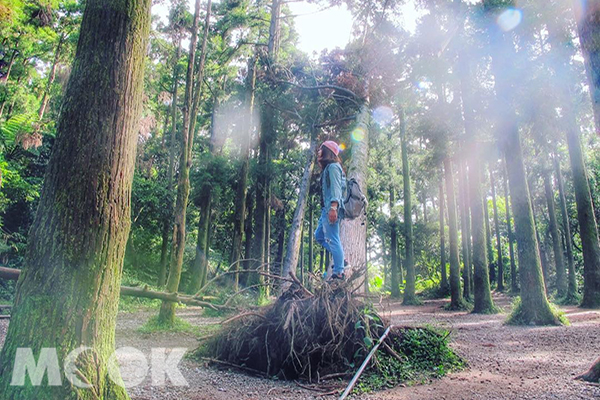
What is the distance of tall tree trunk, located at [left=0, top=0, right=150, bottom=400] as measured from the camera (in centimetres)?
228

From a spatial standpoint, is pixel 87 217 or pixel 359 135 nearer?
pixel 87 217

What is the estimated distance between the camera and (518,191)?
966cm

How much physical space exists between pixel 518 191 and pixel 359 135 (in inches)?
187

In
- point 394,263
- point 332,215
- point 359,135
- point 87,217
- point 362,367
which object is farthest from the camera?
point 394,263

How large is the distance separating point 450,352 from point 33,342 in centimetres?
483

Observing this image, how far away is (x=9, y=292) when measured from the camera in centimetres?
1452

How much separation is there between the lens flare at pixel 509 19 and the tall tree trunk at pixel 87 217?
10923 mm

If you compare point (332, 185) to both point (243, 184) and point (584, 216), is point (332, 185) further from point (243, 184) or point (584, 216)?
point (584, 216)

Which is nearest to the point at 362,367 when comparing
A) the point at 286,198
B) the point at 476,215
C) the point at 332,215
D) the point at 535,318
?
the point at 332,215

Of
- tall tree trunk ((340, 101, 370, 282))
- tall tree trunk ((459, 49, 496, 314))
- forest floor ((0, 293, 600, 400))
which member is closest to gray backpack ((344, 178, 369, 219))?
tall tree trunk ((340, 101, 370, 282))

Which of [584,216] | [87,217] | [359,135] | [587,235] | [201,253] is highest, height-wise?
[359,135]

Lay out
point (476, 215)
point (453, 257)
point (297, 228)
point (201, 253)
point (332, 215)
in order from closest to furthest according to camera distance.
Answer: point (332, 215) → point (476, 215) → point (297, 228) → point (201, 253) → point (453, 257)

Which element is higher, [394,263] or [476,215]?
[476,215]

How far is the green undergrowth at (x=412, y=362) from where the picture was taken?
4075 mm
